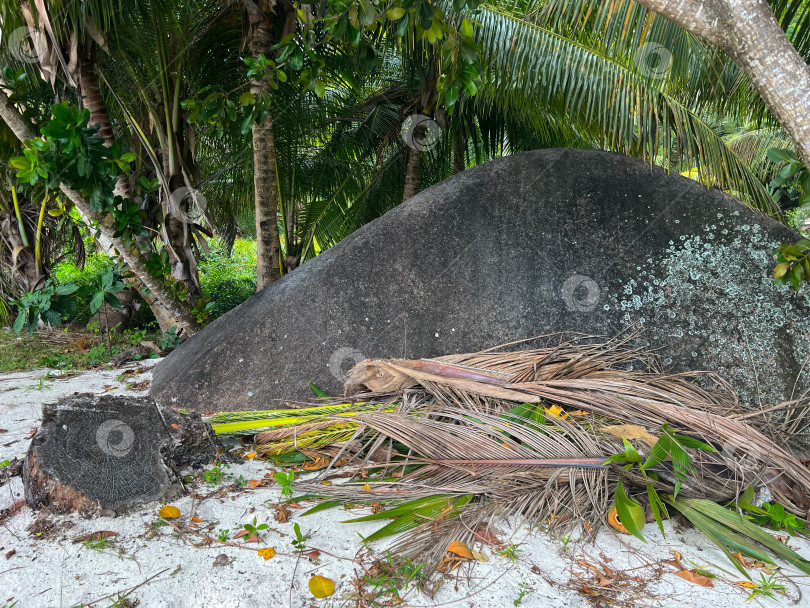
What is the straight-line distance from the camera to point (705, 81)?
4.12m

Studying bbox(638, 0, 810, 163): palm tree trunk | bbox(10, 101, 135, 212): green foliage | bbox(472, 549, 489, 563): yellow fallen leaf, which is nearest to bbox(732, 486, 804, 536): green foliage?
bbox(472, 549, 489, 563): yellow fallen leaf

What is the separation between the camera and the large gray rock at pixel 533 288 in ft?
9.82

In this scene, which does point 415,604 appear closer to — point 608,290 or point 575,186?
point 608,290

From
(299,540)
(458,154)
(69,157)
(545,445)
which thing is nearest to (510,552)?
(545,445)

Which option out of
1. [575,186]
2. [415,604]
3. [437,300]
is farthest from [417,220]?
[415,604]

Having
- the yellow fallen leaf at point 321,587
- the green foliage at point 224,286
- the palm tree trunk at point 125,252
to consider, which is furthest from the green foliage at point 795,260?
the green foliage at point 224,286

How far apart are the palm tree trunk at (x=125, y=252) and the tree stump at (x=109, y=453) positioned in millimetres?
1483

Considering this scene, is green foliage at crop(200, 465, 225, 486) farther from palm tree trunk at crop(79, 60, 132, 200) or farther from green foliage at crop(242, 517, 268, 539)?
palm tree trunk at crop(79, 60, 132, 200)

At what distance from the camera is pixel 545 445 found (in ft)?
7.82

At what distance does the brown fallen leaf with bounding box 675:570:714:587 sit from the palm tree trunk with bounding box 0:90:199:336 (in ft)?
11.6

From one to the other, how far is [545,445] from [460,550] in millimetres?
686

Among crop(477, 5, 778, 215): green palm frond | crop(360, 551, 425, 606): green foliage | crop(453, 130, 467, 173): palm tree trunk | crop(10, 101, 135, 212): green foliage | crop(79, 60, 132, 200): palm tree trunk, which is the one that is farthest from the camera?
crop(453, 130, 467, 173): palm tree trunk

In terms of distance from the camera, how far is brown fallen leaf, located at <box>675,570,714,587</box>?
1810 mm

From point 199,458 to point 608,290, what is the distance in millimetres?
2225
